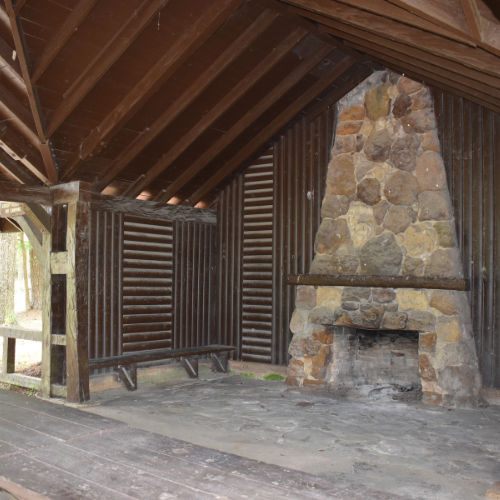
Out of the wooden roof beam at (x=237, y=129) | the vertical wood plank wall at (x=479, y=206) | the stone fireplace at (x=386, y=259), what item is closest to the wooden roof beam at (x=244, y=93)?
the wooden roof beam at (x=237, y=129)

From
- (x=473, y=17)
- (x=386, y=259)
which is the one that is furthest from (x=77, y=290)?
(x=473, y=17)

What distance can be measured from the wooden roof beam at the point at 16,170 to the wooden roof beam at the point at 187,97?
2.42 ft

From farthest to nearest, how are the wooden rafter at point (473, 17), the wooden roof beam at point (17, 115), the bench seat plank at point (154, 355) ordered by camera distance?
→ 1. the bench seat plank at point (154, 355)
2. the wooden roof beam at point (17, 115)
3. the wooden rafter at point (473, 17)

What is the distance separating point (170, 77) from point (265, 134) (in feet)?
5.99

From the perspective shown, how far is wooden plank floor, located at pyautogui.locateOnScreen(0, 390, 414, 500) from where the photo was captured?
311 centimetres

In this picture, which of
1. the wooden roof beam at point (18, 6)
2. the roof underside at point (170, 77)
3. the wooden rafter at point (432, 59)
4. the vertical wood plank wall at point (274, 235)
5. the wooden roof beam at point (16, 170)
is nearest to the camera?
the wooden rafter at point (432, 59)

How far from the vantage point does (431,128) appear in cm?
596

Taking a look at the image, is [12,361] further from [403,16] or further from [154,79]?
[403,16]

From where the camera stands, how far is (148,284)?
688 centimetres

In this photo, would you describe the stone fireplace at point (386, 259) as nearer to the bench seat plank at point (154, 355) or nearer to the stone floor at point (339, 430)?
the stone floor at point (339, 430)

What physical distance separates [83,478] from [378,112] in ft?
16.7

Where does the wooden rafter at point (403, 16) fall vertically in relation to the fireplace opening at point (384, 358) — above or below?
above

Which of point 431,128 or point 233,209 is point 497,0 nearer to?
point 431,128

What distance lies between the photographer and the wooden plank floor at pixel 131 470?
122 inches
